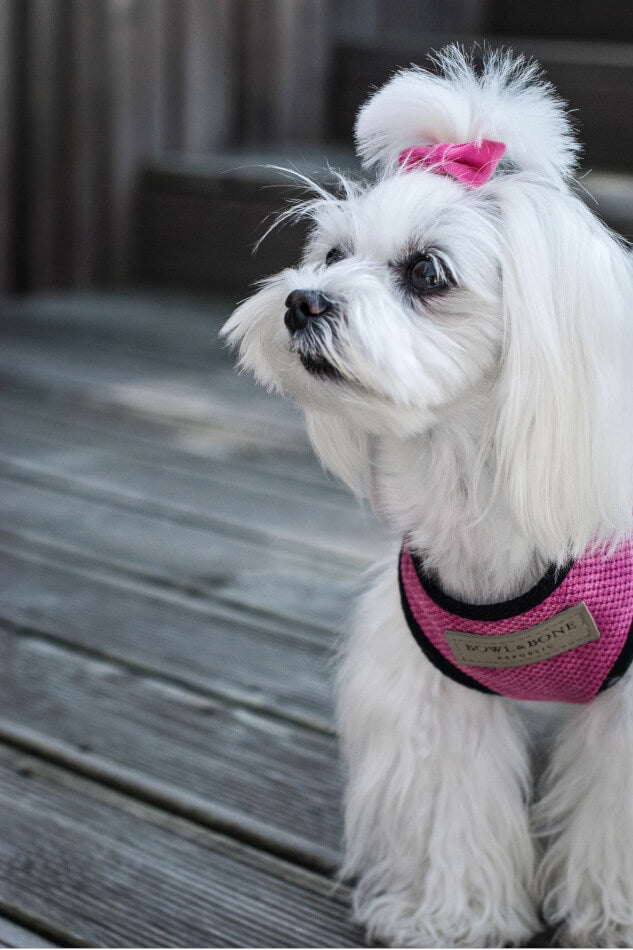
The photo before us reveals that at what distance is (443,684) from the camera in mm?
1131

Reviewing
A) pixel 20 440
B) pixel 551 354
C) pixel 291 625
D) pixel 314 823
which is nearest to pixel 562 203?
pixel 551 354

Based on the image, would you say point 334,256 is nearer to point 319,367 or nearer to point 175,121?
point 319,367

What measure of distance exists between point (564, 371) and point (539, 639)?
25 centimetres

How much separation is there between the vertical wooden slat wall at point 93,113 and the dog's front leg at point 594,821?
2878mm

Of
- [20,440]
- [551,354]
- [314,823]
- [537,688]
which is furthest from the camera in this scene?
[20,440]

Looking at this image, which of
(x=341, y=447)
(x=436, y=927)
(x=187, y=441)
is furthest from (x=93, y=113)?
(x=436, y=927)

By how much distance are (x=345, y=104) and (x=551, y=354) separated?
349cm

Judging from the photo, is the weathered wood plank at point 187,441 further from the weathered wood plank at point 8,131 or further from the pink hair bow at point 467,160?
the pink hair bow at point 467,160

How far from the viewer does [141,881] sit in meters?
1.17

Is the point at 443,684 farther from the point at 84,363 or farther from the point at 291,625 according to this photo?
the point at 84,363

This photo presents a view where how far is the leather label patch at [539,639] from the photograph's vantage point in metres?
1.02

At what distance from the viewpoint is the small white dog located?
936 millimetres

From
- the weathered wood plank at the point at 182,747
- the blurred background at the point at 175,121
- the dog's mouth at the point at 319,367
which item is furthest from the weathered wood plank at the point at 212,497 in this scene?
the blurred background at the point at 175,121

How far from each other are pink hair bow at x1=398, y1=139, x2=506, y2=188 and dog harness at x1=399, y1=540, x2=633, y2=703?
1.14 feet
